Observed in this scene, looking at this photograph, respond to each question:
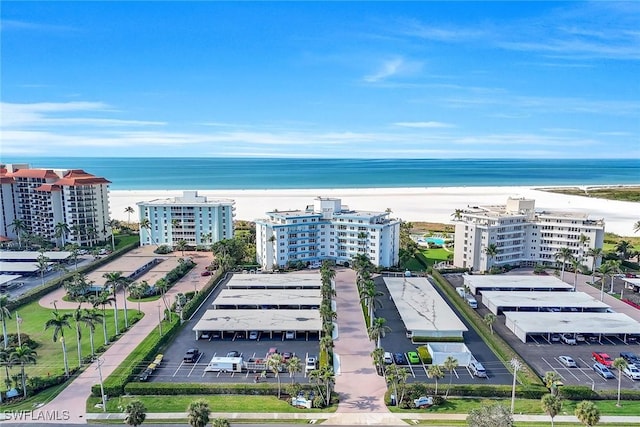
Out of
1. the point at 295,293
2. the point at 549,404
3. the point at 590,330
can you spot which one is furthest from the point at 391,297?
the point at 549,404

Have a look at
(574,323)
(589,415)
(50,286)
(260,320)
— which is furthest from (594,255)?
(50,286)

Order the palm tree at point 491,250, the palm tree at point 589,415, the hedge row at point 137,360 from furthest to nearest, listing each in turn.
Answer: the palm tree at point 491,250 < the hedge row at point 137,360 < the palm tree at point 589,415

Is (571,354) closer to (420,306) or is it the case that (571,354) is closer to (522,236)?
(420,306)

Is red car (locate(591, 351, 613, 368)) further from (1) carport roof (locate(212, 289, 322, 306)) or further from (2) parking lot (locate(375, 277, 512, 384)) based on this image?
(1) carport roof (locate(212, 289, 322, 306))

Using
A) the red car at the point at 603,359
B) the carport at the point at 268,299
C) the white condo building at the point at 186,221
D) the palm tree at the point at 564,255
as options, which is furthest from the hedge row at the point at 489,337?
the white condo building at the point at 186,221

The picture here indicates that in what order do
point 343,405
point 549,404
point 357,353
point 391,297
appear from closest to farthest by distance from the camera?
point 549,404, point 343,405, point 357,353, point 391,297

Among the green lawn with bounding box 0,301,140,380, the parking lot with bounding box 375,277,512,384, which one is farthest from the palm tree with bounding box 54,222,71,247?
the parking lot with bounding box 375,277,512,384

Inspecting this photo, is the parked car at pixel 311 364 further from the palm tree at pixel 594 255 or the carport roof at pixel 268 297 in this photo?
the palm tree at pixel 594 255

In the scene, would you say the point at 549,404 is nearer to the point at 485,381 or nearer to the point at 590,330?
the point at 485,381
